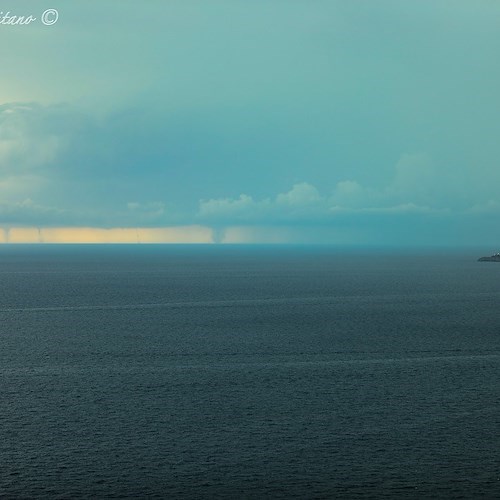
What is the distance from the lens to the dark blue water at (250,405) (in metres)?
31.9

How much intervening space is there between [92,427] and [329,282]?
124 m

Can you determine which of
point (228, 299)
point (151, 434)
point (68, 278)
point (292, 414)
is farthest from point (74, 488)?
point (68, 278)

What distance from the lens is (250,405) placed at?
145ft

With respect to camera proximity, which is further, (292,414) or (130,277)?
(130,277)

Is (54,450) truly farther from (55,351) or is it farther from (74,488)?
(55,351)

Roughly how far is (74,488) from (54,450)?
17.2 feet

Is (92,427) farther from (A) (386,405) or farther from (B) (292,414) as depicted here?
(A) (386,405)

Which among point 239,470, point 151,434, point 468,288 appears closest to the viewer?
point 239,470

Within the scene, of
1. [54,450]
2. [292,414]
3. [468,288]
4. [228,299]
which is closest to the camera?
[54,450]

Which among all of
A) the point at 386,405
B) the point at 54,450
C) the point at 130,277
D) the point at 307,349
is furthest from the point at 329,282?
A: the point at 54,450

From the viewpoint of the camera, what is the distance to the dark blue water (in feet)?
105

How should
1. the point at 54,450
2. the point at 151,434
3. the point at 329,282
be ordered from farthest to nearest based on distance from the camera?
the point at 329,282, the point at 151,434, the point at 54,450

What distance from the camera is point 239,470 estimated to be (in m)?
32.8

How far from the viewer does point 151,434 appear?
125ft
